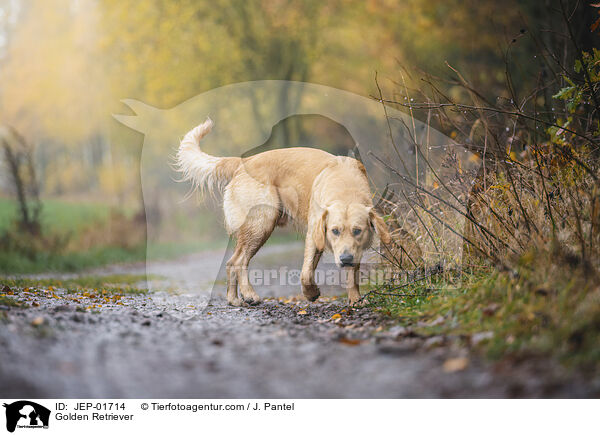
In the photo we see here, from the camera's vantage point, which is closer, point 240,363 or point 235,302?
point 240,363

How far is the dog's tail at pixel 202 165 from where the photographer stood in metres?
5.62

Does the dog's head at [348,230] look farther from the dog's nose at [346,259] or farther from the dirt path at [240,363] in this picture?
the dirt path at [240,363]

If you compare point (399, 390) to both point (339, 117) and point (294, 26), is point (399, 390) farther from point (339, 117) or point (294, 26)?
point (294, 26)

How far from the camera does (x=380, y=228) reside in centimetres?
438

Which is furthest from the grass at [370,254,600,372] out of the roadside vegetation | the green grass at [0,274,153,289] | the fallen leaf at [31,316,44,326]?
the green grass at [0,274,153,289]

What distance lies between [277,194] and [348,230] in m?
1.34

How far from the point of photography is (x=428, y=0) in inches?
551

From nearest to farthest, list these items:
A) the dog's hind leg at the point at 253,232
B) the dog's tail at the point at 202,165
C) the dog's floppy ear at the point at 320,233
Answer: the dog's floppy ear at the point at 320,233, the dog's hind leg at the point at 253,232, the dog's tail at the point at 202,165

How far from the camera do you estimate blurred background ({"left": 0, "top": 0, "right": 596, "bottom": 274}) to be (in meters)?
13.1

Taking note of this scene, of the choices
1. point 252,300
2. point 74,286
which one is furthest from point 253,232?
point 74,286

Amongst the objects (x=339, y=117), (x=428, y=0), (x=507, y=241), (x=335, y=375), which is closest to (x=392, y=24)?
(x=428, y=0)
